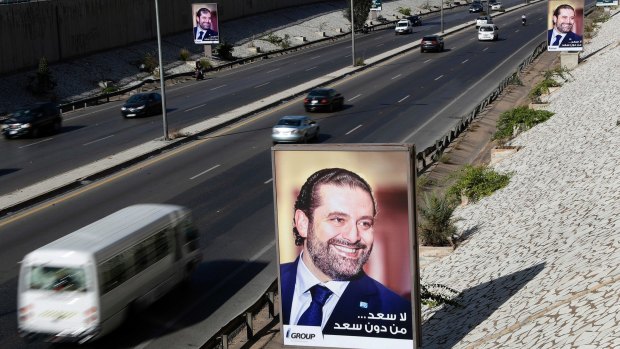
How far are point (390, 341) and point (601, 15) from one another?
90967mm

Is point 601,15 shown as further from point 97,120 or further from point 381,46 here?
point 97,120

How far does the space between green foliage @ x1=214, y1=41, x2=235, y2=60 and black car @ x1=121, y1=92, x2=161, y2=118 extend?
2853 centimetres

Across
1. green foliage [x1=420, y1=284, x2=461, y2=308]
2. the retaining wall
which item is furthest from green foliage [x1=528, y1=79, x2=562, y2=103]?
the retaining wall

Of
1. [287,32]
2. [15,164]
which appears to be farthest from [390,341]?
[287,32]

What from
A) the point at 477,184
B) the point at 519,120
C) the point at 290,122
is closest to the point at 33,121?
the point at 290,122

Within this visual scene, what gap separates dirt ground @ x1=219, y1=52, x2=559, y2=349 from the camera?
18.4 meters

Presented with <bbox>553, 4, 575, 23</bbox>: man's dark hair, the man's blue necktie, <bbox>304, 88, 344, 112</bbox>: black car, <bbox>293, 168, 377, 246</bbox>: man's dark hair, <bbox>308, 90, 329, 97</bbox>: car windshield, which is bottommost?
<bbox>304, 88, 344, 112</bbox>: black car

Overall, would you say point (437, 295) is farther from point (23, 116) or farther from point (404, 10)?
point (404, 10)

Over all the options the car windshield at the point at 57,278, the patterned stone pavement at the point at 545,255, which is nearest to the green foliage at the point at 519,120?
the patterned stone pavement at the point at 545,255

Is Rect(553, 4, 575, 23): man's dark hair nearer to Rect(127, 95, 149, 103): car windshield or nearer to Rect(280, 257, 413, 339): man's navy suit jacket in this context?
Rect(127, 95, 149, 103): car windshield

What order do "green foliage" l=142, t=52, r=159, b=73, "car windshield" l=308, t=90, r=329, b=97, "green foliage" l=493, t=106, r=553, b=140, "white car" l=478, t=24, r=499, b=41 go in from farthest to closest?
"white car" l=478, t=24, r=499, b=41
"green foliage" l=142, t=52, r=159, b=73
"car windshield" l=308, t=90, r=329, b=97
"green foliage" l=493, t=106, r=553, b=140

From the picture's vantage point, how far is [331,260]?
557 inches

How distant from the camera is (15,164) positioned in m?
37.7

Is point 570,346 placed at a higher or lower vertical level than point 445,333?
higher
